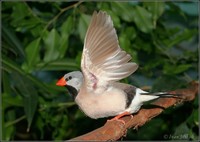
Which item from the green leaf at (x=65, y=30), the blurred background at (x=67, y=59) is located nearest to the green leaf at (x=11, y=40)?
the blurred background at (x=67, y=59)

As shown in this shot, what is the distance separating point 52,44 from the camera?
1.75m

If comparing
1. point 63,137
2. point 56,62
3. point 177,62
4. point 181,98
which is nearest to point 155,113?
point 181,98

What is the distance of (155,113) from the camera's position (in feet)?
3.96

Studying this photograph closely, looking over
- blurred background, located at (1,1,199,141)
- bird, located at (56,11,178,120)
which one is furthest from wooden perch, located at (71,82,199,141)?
blurred background, located at (1,1,199,141)

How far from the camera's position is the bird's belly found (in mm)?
1145

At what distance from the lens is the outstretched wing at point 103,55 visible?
105 centimetres

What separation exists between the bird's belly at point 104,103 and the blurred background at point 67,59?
1.22ft

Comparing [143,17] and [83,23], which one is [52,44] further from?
[143,17]

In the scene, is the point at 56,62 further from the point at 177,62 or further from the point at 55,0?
the point at 177,62

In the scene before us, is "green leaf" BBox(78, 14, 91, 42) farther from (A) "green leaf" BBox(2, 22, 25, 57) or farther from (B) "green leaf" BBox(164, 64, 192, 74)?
(B) "green leaf" BBox(164, 64, 192, 74)

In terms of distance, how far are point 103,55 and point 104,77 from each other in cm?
6

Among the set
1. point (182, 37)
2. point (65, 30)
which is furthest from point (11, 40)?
point (182, 37)

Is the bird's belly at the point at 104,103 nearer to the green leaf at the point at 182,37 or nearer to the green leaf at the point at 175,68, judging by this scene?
the green leaf at the point at 175,68

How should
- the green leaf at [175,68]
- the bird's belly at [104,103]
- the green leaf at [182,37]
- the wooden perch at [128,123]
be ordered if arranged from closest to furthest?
the wooden perch at [128,123], the bird's belly at [104,103], the green leaf at [175,68], the green leaf at [182,37]
